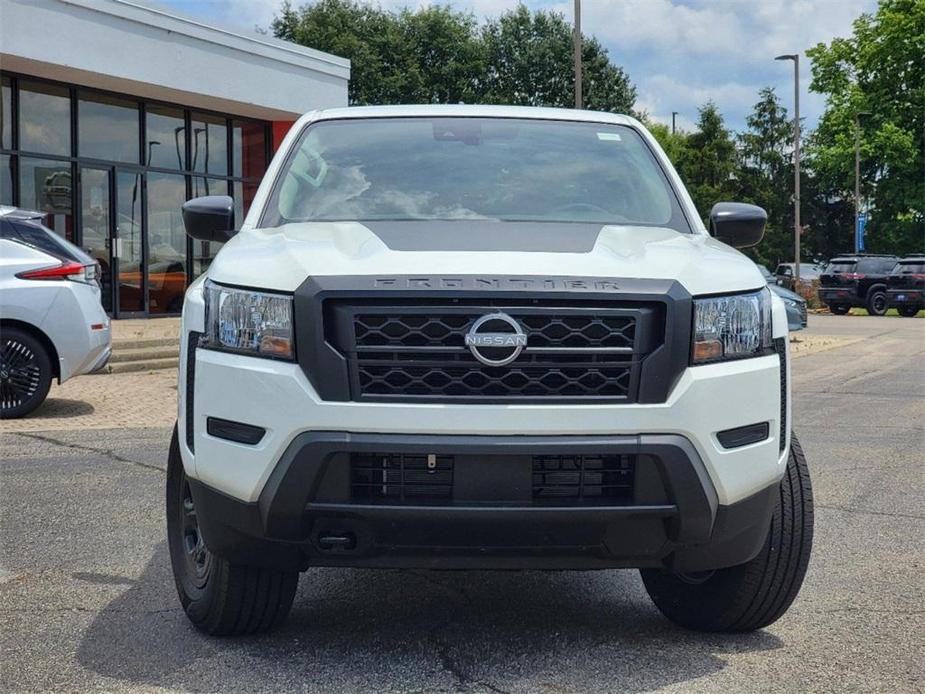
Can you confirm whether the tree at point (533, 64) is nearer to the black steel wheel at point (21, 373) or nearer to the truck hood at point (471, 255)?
the black steel wheel at point (21, 373)

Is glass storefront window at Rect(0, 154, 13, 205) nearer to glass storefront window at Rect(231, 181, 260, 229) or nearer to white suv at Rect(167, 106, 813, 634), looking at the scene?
glass storefront window at Rect(231, 181, 260, 229)

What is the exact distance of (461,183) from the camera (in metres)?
4.31

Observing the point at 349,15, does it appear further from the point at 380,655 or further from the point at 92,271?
the point at 380,655

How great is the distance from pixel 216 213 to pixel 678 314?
1901mm

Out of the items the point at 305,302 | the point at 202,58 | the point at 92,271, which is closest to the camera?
the point at 305,302

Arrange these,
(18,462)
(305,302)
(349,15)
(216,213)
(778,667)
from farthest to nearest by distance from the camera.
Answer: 1. (349,15)
2. (18,462)
3. (216,213)
4. (778,667)
5. (305,302)

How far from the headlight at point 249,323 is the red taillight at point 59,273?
6.38 metres

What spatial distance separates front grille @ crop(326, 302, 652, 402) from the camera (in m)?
3.11

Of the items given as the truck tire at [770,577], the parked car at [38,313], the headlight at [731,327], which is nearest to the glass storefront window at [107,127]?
the parked car at [38,313]

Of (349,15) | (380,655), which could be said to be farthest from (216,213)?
(349,15)

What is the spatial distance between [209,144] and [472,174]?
60.1 ft

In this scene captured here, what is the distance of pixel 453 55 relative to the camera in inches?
1977

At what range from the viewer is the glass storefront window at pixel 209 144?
70.2ft

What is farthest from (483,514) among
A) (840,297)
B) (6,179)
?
(840,297)
